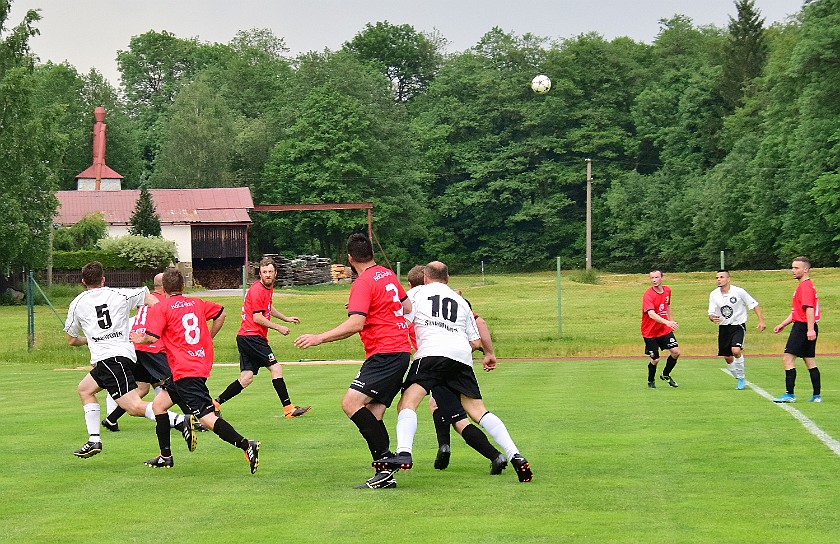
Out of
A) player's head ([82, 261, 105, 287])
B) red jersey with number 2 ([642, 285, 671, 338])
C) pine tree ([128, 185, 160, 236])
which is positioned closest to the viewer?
player's head ([82, 261, 105, 287])

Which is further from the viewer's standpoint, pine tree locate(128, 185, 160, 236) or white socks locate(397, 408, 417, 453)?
A: pine tree locate(128, 185, 160, 236)

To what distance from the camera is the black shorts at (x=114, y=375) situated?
11.5 meters

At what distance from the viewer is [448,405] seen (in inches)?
401

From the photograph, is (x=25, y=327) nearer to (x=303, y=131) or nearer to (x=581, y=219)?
(x=303, y=131)

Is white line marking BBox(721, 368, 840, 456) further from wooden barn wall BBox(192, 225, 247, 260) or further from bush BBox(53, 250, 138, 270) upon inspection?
wooden barn wall BBox(192, 225, 247, 260)

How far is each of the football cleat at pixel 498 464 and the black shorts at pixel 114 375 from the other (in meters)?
4.03

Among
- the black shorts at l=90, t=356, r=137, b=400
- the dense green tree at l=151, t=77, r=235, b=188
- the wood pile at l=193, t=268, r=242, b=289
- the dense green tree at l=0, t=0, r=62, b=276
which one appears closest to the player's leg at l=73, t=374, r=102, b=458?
the black shorts at l=90, t=356, r=137, b=400

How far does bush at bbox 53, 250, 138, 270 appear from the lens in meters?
67.0

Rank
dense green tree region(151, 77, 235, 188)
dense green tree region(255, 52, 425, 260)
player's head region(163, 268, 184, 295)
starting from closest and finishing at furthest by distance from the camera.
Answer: player's head region(163, 268, 184, 295), dense green tree region(255, 52, 425, 260), dense green tree region(151, 77, 235, 188)

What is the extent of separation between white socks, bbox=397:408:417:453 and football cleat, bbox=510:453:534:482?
2.85 ft

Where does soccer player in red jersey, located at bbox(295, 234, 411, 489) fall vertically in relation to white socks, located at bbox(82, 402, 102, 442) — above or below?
above

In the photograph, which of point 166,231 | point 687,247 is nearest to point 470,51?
point 687,247

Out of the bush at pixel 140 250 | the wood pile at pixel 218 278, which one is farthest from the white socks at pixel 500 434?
the wood pile at pixel 218 278

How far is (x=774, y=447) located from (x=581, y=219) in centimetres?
8212
